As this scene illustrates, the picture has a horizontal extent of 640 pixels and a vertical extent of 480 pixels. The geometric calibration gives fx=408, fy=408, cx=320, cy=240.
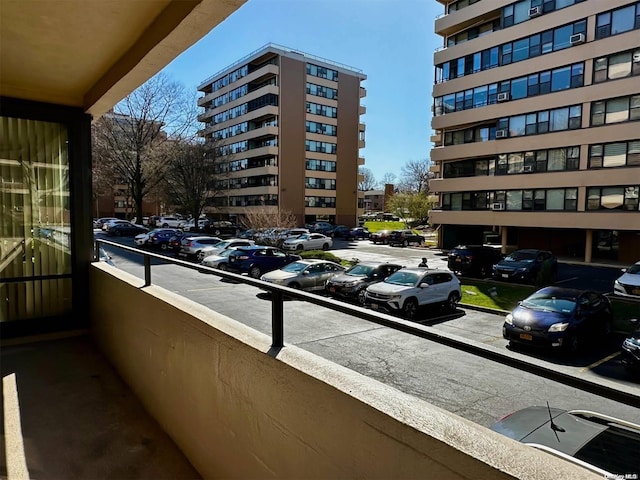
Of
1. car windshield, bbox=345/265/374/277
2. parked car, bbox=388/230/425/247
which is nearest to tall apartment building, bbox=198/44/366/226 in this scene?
parked car, bbox=388/230/425/247

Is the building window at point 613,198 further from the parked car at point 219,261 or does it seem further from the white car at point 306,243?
the parked car at point 219,261

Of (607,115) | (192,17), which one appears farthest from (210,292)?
(607,115)

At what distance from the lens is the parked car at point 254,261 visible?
65.9ft

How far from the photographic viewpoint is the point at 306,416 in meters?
2.25

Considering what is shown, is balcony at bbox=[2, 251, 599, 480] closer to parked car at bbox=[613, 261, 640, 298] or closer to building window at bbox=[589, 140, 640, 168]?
parked car at bbox=[613, 261, 640, 298]

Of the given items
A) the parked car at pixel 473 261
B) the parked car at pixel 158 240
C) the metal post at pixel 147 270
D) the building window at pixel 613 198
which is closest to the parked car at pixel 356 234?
the parked car at pixel 158 240

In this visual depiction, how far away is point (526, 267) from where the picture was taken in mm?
19938

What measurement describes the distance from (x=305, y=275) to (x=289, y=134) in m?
41.0

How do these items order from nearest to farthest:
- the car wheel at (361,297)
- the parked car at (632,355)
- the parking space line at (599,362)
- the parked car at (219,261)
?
1. the parked car at (632,355)
2. the parking space line at (599,362)
3. the car wheel at (361,297)
4. the parked car at (219,261)

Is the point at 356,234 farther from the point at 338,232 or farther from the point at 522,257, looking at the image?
the point at 522,257

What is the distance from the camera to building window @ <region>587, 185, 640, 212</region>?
2517 centimetres

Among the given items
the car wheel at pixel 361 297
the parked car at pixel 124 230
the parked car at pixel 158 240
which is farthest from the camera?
the parked car at pixel 124 230

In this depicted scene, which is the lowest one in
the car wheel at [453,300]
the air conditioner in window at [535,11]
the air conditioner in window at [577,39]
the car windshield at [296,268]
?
the car wheel at [453,300]

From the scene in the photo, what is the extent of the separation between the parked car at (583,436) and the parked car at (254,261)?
1648 centimetres
